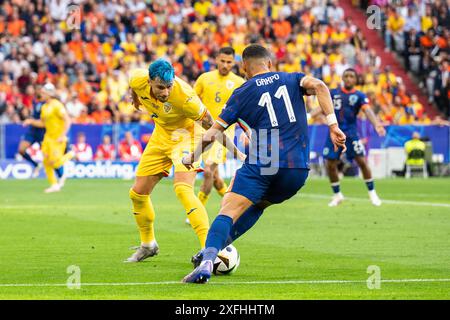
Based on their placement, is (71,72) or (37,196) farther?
(71,72)

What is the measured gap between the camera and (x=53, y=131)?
27547mm

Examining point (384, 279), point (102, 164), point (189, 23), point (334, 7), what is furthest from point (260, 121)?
point (334, 7)

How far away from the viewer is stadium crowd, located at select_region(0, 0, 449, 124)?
34469 mm

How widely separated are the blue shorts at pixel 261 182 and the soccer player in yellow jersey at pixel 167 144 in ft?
4.17

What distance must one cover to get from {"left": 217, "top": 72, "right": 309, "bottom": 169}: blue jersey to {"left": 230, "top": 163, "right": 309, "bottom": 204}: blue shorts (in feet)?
0.23

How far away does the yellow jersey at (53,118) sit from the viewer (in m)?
27.1

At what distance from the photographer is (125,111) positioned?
34719 millimetres

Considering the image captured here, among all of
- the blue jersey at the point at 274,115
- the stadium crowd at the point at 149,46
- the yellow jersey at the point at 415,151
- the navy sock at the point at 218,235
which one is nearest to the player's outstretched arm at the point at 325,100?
the blue jersey at the point at 274,115

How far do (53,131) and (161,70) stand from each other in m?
16.8

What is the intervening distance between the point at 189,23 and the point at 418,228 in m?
23.5

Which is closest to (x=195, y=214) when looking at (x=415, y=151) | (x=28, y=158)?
(x=28, y=158)

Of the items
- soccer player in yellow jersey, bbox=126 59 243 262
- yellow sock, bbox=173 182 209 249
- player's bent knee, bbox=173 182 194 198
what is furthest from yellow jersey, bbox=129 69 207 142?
yellow sock, bbox=173 182 209 249
